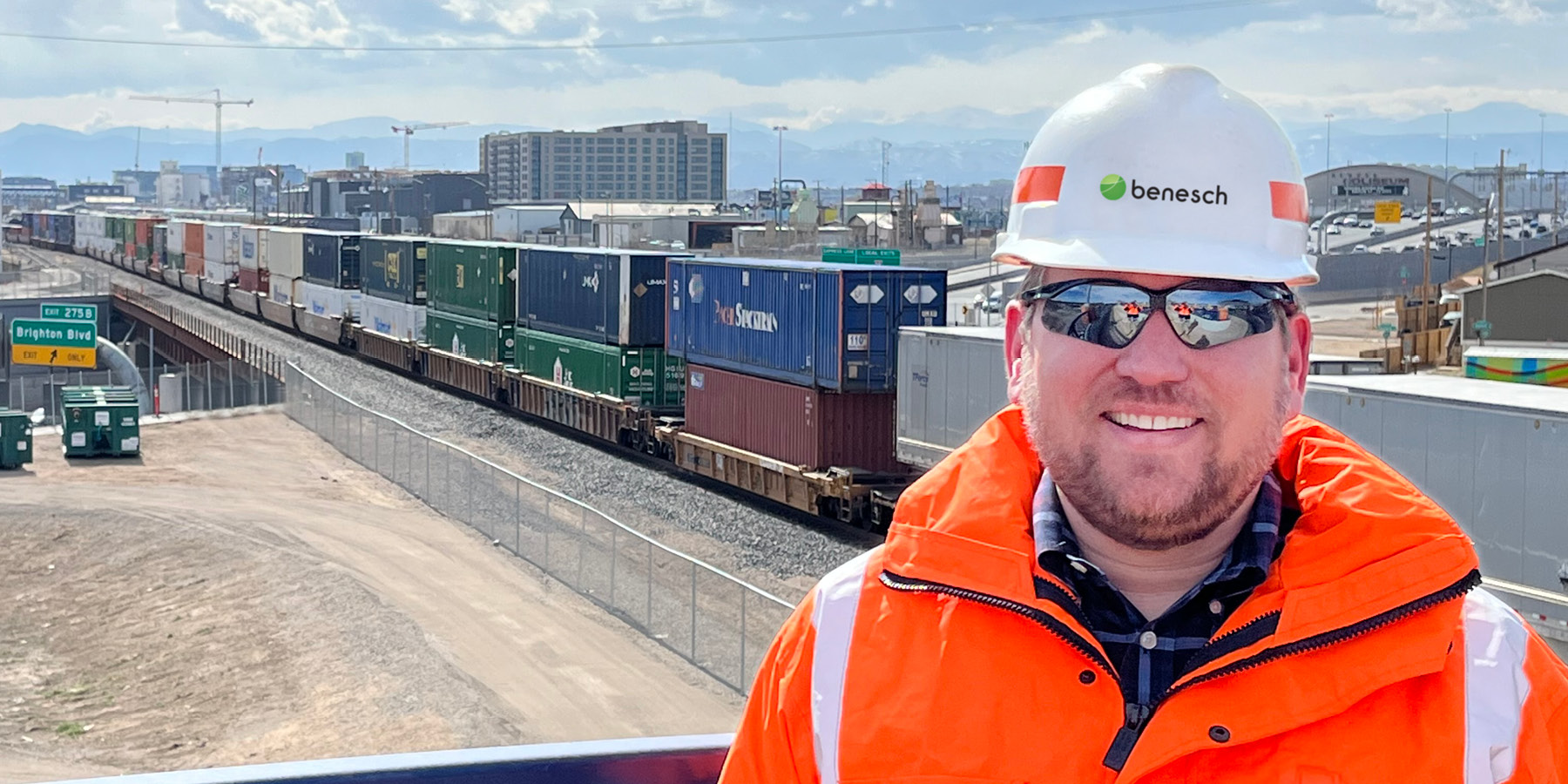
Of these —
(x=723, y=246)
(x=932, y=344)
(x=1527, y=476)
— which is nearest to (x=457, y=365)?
(x=932, y=344)

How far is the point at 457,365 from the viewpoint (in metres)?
51.4

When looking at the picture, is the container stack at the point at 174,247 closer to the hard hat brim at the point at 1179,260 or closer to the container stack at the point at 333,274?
the container stack at the point at 333,274

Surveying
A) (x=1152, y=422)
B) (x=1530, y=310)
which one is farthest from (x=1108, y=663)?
Result: (x=1530, y=310)

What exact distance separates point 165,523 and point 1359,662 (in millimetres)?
30587

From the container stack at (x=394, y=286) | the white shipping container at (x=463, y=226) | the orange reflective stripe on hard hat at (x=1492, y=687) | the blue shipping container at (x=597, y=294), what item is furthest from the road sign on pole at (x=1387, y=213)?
the orange reflective stripe on hard hat at (x=1492, y=687)

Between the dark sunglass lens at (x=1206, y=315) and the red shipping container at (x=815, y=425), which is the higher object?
the dark sunglass lens at (x=1206, y=315)

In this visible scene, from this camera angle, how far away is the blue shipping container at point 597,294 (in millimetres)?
38750

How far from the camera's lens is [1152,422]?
311 cm

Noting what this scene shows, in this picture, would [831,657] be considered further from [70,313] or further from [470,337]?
[470,337]

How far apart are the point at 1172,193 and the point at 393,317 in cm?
5724

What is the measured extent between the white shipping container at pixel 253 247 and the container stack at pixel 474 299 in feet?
89.3

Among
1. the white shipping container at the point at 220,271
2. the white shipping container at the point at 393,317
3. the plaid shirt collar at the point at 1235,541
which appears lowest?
the white shipping container at the point at 393,317

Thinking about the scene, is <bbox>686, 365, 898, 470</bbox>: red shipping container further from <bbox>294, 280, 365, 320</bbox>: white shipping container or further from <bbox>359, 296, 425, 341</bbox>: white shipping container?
<bbox>294, 280, 365, 320</bbox>: white shipping container

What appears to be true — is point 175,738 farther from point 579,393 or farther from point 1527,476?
point 579,393
